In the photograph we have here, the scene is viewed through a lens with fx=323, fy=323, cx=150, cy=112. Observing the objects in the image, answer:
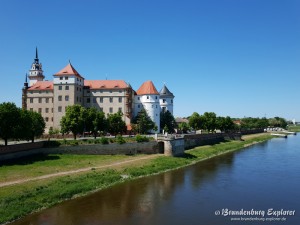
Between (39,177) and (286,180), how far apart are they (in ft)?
A: 96.5

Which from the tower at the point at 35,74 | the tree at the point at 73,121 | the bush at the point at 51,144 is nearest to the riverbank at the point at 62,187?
the bush at the point at 51,144

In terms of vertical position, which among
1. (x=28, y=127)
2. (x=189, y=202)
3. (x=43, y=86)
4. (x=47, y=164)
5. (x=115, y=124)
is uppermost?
(x=43, y=86)

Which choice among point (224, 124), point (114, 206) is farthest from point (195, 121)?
point (114, 206)

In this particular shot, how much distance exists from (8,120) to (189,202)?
2649 cm

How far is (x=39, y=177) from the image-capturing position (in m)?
35.1

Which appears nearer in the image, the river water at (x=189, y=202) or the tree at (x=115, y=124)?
the river water at (x=189, y=202)

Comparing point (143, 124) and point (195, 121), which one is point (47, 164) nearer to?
point (143, 124)

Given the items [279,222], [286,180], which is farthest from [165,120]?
[279,222]

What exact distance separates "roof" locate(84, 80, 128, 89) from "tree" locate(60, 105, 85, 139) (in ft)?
73.5

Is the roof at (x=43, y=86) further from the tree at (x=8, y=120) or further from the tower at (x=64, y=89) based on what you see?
the tree at (x=8, y=120)

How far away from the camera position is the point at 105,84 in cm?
7588

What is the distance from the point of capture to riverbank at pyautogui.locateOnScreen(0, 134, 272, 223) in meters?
26.2

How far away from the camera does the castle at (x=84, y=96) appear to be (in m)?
70.5

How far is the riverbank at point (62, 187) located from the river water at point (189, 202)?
1181mm
